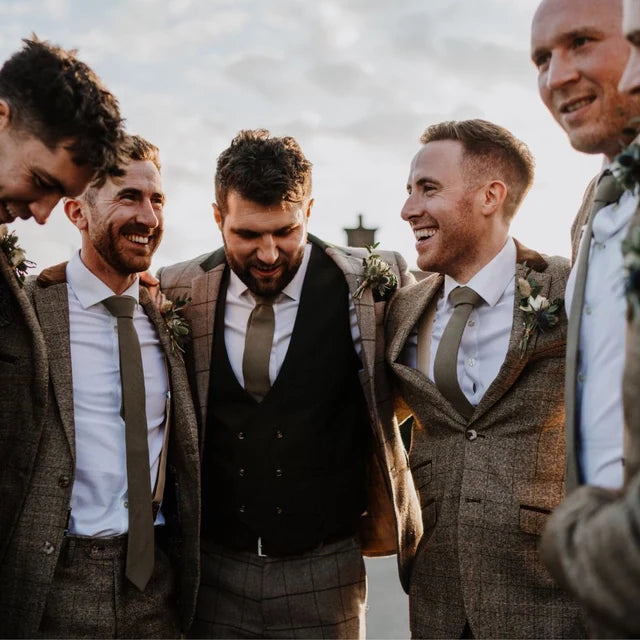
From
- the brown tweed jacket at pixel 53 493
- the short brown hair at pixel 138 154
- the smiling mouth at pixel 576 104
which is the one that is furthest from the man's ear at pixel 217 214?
the smiling mouth at pixel 576 104

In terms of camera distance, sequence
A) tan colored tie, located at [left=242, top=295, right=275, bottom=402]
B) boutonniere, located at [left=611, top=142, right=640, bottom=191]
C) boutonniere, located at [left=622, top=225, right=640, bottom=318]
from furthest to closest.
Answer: tan colored tie, located at [left=242, top=295, right=275, bottom=402] < boutonniere, located at [left=611, top=142, right=640, bottom=191] < boutonniere, located at [left=622, top=225, right=640, bottom=318]

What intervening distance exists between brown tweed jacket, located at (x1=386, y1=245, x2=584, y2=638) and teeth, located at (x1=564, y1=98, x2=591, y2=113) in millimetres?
829

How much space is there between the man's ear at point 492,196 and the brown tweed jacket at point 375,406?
0.60m

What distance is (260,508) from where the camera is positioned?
3041 mm

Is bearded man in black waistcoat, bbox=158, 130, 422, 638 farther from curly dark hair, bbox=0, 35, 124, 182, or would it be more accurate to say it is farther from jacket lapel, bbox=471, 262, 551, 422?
curly dark hair, bbox=0, 35, 124, 182

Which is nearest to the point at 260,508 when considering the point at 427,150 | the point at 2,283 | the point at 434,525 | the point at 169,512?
the point at 169,512

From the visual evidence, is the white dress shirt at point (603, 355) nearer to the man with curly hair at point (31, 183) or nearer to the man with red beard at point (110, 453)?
the man with curly hair at point (31, 183)

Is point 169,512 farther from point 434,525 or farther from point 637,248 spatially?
point 637,248

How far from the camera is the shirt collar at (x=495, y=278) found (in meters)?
3.01

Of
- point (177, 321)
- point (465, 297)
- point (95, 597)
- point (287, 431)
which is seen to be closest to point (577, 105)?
point (465, 297)

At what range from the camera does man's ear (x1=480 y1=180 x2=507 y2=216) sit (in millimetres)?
3328

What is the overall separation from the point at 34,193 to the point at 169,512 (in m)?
1.41

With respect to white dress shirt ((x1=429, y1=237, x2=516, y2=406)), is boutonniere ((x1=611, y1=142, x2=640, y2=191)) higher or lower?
lower

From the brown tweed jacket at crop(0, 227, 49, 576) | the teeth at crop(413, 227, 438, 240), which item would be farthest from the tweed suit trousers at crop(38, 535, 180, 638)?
the teeth at crop(413, 227, 438, 240)
